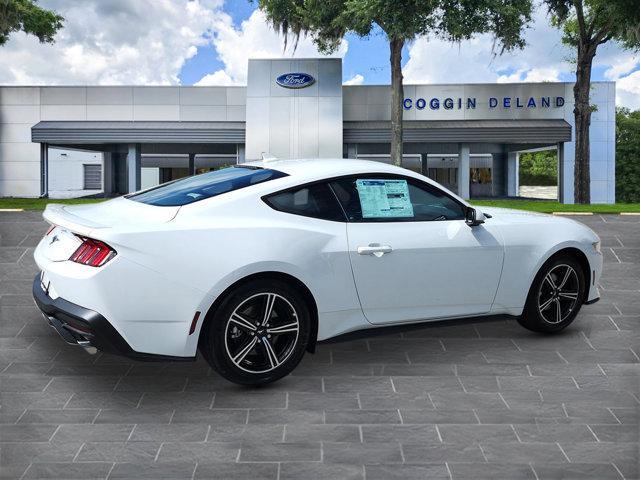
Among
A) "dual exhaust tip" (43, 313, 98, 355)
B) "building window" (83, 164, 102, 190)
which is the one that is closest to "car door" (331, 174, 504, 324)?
"dual exhaust tip" (43, 313, 98, 355)

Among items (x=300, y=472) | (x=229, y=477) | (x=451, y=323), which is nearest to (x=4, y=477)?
(x=229, y=477)

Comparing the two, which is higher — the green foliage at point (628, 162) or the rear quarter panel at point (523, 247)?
the green foliage at point (628, 162)

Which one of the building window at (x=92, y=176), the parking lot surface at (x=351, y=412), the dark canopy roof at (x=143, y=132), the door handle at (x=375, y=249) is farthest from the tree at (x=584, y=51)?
the building window at (x=92, y=176)

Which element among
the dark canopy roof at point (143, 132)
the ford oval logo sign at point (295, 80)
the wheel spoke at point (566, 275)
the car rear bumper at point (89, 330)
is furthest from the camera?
the dark canopy roof at point (143, 132)


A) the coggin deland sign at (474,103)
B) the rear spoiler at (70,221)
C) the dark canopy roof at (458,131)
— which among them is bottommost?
the rear spoiler at (70,221)

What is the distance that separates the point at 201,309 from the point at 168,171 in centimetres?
5208

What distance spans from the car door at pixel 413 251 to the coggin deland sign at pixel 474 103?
30958mm

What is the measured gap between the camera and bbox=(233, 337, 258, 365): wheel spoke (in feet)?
16.5

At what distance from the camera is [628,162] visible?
52.7 m

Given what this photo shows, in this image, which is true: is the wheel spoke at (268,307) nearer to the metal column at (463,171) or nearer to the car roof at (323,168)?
the car roof at (323,168)

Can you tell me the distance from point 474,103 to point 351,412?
110 feet

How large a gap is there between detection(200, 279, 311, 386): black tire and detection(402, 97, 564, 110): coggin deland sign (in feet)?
105

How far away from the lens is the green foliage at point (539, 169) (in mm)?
72562

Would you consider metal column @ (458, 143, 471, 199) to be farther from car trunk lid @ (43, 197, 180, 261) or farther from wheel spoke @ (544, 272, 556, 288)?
car trunk lid @ (43, 197, 180, 261)
